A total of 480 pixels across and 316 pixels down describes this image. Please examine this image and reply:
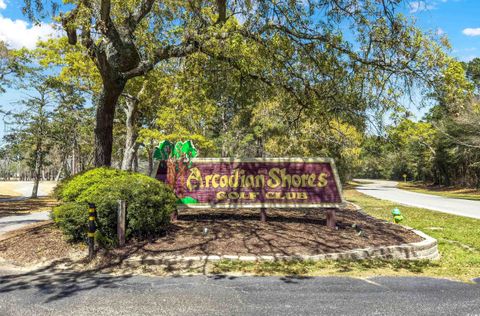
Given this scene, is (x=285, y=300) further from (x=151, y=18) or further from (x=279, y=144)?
(x=279, y=144)

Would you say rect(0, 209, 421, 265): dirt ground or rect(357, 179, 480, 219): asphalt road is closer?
rect(0, 209, 421, 265): dirt ground

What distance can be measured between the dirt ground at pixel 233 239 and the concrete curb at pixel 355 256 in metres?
0.23

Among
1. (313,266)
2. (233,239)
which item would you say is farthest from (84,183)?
(313,266)

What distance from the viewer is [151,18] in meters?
10.3

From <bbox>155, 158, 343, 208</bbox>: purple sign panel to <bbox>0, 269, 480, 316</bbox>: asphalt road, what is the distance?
377cm

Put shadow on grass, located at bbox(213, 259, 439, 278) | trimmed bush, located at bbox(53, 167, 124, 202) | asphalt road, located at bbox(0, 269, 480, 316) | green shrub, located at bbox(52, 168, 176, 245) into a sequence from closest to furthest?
asphalt road, located at bbox(0, 269, 480, 316) < shadow on grass, located at bbox(213, 259, 439, 278) < green shrub, located at bbox(52, 168, 176, 245) < trimmed bush, located at bbox(53, 167, 124, 202)

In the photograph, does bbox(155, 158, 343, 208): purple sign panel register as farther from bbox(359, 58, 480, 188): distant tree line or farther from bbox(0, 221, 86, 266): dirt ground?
bbox(0, 221, 86, 266): dirt ground

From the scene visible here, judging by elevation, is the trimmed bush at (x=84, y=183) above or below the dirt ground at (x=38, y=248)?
above

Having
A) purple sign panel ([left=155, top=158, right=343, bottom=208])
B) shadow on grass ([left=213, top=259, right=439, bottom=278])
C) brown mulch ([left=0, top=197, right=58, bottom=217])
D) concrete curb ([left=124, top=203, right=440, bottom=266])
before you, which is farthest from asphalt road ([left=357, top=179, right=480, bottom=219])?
A: brown mulch ([left=0, top=197, right=58, bottom=217])

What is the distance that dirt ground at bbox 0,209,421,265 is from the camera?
6699mm

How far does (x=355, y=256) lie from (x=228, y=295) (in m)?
3.20

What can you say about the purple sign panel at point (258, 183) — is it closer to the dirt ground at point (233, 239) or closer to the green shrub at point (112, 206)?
the dirt ground at point (233, 239)

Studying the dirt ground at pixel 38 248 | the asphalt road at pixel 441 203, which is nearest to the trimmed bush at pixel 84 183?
the dirt ground at pixel 38 248

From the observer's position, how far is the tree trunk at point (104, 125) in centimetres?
905
